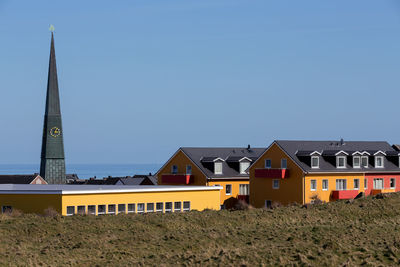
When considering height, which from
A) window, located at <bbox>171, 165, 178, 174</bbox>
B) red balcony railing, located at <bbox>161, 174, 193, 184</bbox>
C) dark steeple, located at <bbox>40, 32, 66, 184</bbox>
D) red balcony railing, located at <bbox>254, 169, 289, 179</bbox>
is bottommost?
red balcony railing, located at <bbox>161, 174, 193, 184</bbox>

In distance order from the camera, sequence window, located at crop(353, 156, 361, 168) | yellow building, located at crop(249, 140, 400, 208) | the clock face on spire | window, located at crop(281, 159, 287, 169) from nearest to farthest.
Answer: yellow building, located at crop(249, 140, 400, 208), window, located at crop(281, 159, 287, 169), window, located at crop(353, 156, 361, 168), the clock face on spire

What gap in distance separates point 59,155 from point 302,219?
70.2m

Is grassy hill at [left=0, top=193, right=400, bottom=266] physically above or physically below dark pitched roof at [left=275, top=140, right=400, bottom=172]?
below

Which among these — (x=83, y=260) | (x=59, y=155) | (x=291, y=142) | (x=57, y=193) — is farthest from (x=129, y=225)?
(x=59, y=155)

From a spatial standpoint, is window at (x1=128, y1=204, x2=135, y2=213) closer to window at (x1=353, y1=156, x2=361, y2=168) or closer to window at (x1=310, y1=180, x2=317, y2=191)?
window at (x1=310, y1=180, x2=317, y2=191)

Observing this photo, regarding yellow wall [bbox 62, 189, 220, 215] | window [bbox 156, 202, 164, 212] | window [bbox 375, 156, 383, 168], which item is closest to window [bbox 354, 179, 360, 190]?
window [bbox 375, 156, 383, 168]

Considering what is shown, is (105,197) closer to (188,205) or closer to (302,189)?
(188,205)

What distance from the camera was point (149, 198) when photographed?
58562 mm

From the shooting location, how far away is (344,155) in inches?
2766

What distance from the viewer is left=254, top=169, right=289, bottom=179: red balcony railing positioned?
6838 cm

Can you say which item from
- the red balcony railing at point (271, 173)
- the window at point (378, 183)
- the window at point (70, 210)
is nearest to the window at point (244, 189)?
the red balcony railing at point (271, 173)

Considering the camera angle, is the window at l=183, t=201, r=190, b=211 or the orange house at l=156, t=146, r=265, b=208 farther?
the orange house at l=156, t=146, r=265, b=208

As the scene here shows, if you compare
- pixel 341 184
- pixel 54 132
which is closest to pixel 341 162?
pixel 341 184

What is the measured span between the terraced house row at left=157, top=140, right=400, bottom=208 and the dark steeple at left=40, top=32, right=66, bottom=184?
1747 inches
